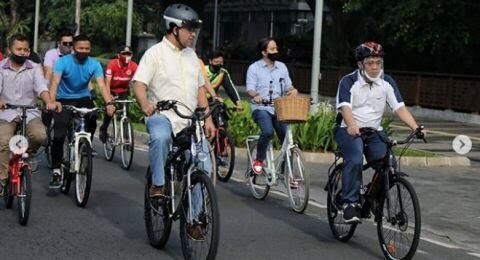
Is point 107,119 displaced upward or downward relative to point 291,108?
downward

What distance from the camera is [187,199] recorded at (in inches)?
244

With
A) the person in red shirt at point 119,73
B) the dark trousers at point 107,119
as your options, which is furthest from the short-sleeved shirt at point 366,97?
the person in red shirt at point 119,73

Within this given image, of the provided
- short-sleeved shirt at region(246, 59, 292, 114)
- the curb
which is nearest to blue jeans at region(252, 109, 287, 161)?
short-sleeved shirt at region(246, 59, 292, 114)

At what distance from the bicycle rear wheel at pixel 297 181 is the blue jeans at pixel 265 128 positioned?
61cm

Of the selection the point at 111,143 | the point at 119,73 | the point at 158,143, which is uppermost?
the point at 119,73

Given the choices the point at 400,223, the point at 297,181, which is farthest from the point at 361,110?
the point at 297,181

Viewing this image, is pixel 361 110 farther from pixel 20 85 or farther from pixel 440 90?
pixel 440 90

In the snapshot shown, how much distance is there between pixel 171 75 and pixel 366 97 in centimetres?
169

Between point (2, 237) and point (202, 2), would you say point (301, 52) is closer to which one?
Result: point (202, 2)

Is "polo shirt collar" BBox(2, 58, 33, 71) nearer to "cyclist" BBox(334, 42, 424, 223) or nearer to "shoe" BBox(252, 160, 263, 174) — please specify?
"shoe" BBox(252, 160, 263, 174)

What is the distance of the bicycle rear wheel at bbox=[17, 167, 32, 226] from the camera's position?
768 cm

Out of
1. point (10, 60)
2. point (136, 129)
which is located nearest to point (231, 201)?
point (10, 60)

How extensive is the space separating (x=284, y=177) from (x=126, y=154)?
11.7 feet

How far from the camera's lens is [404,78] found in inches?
1126
